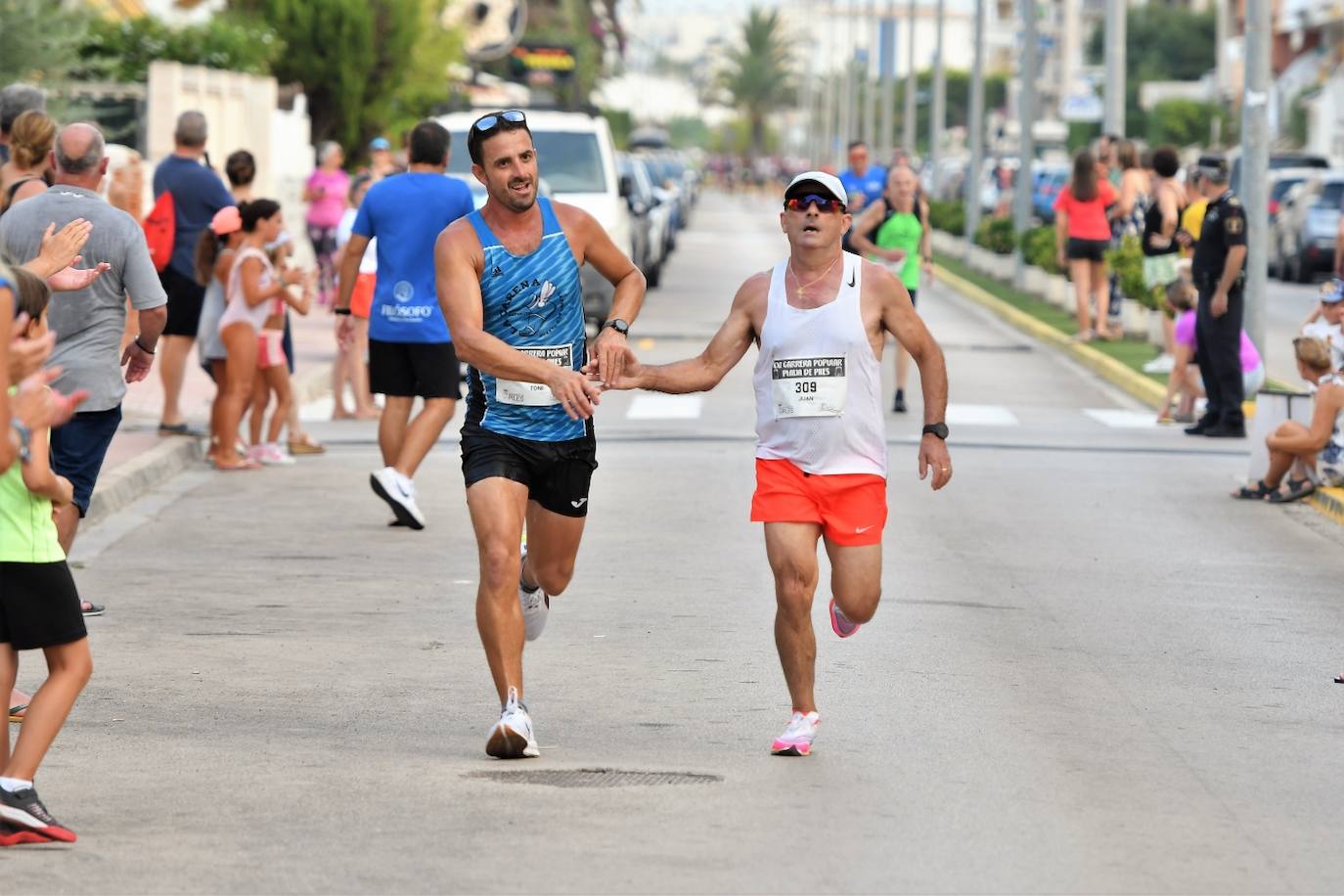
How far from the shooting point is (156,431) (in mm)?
16578

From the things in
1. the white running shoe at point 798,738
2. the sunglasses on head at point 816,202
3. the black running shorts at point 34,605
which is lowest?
the white running shoe at point 798,738

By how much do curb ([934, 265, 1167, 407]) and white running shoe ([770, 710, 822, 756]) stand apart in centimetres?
1318

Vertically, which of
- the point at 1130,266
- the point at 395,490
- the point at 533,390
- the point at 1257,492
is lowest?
the point at 1257,492

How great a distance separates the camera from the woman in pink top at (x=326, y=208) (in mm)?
27031

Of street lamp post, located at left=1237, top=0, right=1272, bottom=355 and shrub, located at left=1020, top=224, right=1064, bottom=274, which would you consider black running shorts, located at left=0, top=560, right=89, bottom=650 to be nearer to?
street lamp post, located at left=1237, top=0, right=1272, bottom=355

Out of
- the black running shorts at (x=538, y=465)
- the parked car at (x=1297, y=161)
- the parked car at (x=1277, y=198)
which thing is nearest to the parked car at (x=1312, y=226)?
the parked car at (x=1277, y=198)

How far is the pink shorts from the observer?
593 inches

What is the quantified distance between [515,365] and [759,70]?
476ft

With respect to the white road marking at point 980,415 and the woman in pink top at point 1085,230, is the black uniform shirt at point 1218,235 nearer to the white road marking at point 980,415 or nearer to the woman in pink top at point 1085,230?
the white road marking at point 980,415

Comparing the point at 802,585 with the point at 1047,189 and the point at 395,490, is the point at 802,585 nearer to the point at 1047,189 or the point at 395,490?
the point at 395,490

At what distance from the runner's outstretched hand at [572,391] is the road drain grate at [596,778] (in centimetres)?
103

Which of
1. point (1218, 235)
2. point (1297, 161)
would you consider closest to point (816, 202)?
point (1218, 235)

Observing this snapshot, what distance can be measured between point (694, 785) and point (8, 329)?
7.41ft

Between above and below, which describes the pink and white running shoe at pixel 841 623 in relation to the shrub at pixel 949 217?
above
